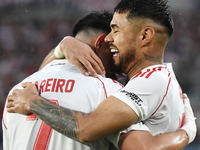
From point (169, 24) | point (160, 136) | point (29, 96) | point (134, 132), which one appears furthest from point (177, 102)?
point (29, 96)

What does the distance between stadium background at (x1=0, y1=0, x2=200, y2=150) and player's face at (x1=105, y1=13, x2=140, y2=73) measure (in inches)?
152

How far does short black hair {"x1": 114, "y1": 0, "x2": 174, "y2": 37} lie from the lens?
213cm

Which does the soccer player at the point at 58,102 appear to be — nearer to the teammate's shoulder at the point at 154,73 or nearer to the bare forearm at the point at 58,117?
the bare forearm at the point at 58,117

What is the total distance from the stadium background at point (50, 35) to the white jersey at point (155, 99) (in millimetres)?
4079

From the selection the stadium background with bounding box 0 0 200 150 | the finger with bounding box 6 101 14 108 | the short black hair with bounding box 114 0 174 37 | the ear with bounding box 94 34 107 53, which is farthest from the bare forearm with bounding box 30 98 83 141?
the stadium background with bounding box 0 0 200 150

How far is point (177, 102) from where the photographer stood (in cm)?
193

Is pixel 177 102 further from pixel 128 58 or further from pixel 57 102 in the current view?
pixel 57 102

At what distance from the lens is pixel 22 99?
1.79 m

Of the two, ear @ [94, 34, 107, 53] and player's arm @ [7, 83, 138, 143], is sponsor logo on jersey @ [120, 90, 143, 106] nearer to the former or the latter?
→ player's arm @ [7, 83, 138, 143]

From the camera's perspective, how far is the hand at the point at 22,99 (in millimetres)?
1756

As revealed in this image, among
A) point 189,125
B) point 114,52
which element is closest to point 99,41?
point 114,52

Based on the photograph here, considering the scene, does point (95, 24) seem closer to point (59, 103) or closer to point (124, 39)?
point (124, 39)

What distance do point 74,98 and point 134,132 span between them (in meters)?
0.45

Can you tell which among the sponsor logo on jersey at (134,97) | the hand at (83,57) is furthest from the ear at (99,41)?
the sponsor logo on jersey at (134,97)
